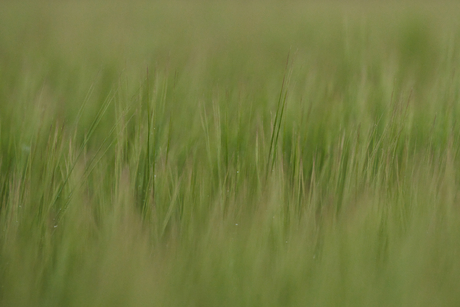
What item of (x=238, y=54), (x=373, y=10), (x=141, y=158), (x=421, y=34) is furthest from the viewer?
(x=373, y=10)

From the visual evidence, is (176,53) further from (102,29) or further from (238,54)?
(102,29)

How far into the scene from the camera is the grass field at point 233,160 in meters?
0.62

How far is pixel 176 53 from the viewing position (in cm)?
153

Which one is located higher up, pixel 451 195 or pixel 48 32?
pixel 48 32

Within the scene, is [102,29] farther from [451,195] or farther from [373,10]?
[451,195]

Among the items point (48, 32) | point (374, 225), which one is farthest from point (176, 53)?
point (374, 225)

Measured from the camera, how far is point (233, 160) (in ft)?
3.16

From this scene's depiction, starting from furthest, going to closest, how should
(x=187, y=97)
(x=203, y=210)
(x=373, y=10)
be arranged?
(x=373, y=10) < (x=187, y=97) < (x=203, y=210)

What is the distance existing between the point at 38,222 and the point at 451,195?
67 centimetres

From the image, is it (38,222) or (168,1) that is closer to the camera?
(38,222)

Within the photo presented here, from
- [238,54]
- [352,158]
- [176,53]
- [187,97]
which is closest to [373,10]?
[238,54]

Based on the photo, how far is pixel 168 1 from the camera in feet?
7.26

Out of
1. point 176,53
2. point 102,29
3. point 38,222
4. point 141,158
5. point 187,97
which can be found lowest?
point 38,222

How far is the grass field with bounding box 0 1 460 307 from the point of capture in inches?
24.3
